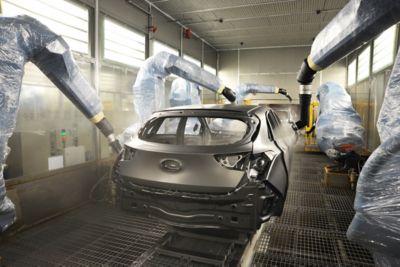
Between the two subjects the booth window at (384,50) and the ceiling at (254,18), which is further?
the ceiling at (254,18)

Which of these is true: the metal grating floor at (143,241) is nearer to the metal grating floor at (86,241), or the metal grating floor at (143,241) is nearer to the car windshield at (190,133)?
the metal grating floor at (86,241)

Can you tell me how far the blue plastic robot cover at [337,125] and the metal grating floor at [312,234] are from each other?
0.97 meters

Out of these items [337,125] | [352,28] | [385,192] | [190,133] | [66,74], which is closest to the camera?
[385,192]

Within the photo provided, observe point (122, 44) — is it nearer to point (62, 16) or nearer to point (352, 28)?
point (62, 16)

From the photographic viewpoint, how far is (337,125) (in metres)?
5.96

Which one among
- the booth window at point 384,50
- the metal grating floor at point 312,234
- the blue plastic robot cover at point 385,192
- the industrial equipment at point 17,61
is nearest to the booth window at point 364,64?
the booth window at point 384,50

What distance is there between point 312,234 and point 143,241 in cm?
202

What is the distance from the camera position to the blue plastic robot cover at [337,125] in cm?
538

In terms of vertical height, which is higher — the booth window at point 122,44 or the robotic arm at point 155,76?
the booth window at point 122,44

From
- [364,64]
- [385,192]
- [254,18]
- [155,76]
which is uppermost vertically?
[254,18]

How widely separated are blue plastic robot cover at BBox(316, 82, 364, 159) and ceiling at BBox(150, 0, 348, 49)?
2209mm

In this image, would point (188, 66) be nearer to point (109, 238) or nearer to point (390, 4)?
point (109, 238)

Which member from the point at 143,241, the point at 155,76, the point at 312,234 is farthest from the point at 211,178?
the point at 155,76

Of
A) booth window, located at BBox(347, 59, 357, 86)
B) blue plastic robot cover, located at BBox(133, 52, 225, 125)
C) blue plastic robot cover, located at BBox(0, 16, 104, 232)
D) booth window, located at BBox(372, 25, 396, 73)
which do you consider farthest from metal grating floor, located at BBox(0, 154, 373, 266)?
booth window, located at BBox(347, 59, 357, 86)
